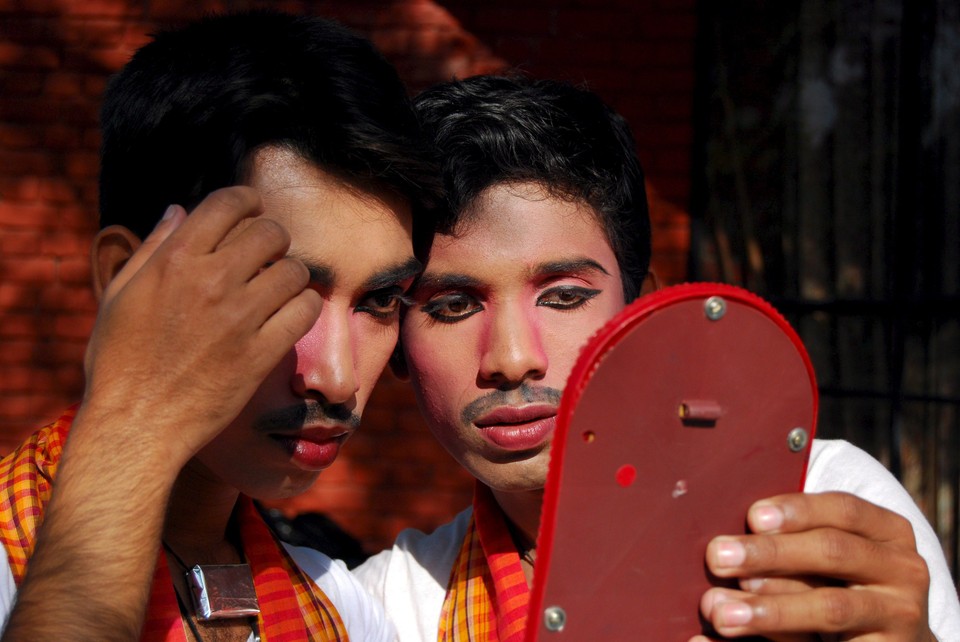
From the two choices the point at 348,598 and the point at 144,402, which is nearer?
the point at 144,402

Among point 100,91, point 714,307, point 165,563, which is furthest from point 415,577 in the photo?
point 100,91

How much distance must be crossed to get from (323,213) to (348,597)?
0.92 m

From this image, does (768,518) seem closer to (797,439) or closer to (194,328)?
A: (797,439)

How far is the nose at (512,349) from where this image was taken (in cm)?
174

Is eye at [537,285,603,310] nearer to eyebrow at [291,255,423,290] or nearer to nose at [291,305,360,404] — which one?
eyebrow at [291,255,423,290]

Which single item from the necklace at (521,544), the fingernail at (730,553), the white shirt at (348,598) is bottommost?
the white shirt at (348,598)

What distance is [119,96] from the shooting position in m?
1.74

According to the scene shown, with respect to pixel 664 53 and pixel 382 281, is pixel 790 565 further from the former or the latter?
pixel 664 53

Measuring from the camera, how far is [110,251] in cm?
161

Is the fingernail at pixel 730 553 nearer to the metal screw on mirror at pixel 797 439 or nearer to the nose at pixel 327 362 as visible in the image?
the metal screw on mirror at pixel 797 439

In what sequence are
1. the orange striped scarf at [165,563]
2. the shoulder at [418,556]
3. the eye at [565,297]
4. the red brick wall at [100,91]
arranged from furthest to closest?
the red brick wall at [100,91] → the shoulder at [418,556] → the eye at [565,297] → the orange striped scarf at [165,563]

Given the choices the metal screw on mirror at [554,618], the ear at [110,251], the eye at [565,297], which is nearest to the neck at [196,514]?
the ear at [110,251]

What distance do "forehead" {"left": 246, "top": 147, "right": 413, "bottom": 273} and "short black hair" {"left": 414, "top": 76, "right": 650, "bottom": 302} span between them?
0.76 feet

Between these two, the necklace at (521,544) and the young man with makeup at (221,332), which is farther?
the necklace at (521,544)
